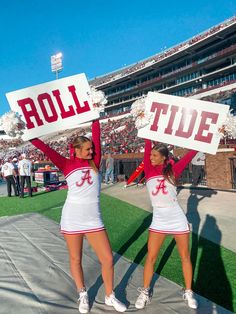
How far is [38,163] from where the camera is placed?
28500 millimetres

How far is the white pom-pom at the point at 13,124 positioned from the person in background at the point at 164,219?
4.43ft

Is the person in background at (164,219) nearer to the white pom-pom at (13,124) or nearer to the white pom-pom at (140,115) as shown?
the white pom-pom at (140,115)

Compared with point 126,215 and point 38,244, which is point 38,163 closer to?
point 126,215

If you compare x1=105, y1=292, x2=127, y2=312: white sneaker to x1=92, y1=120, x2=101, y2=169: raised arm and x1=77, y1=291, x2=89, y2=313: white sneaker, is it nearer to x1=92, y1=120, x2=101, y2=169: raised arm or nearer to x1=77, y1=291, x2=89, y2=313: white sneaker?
x1=77, y1=291, x2=89, y2=313: white sneaker

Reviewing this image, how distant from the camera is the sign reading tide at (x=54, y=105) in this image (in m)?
3.35

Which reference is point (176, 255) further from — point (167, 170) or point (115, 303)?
point (167, 170)

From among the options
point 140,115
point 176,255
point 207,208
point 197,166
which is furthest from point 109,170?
point 140,115

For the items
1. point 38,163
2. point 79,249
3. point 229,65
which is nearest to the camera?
point 79,249

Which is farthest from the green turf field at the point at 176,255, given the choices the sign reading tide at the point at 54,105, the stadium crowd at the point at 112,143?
the stadium crowd at the point at 112,143

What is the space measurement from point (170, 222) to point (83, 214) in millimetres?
821

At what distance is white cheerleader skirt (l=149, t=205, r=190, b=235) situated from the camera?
314 cm

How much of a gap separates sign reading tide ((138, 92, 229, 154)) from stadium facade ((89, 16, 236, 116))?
34.7m

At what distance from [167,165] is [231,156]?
8.03 metres

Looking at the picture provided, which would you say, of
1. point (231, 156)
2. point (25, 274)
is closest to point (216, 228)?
point (25, 274)
